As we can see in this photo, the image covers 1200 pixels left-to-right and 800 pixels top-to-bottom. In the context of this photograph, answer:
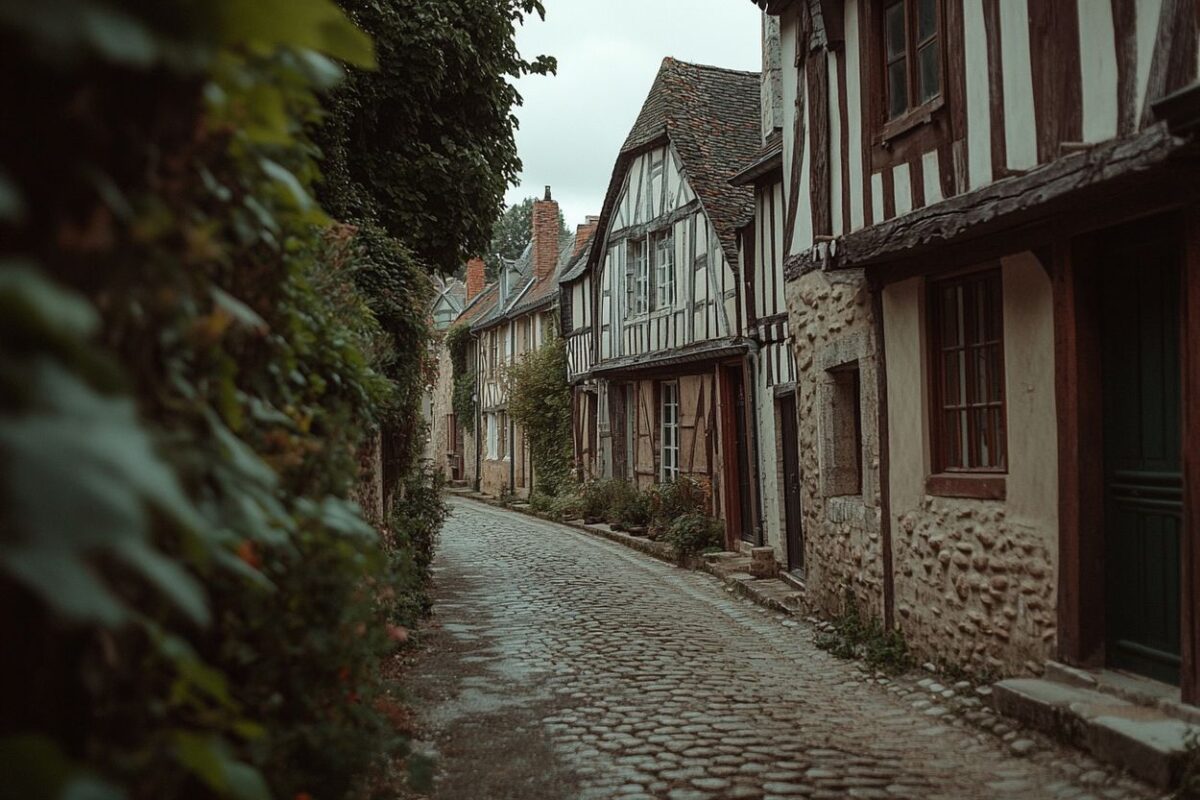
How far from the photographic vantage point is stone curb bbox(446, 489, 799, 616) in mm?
9430

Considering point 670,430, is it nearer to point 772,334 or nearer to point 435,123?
point 772,334

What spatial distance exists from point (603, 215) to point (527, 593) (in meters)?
8.60

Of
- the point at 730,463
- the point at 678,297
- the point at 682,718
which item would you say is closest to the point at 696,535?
the point at 730,463

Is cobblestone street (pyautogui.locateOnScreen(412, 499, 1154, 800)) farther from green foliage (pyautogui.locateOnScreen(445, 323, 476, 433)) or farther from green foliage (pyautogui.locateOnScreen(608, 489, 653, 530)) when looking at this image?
green foliage (pyautogui.locateOnScreen(445, 323, 476, 433))

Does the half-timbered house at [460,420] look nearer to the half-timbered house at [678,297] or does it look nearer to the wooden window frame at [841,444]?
the half-timbered house at [678,297]

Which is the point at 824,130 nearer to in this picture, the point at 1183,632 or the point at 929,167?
the point at 929,167

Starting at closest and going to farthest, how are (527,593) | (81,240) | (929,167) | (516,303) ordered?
(81,240) → (929,167) → (527,593) → (516,303)

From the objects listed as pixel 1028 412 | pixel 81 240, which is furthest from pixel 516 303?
pixel 81 240

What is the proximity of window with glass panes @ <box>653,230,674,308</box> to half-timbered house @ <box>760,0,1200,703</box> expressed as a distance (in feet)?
22.7

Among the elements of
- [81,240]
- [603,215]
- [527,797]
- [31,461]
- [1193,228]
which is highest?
[603,215]

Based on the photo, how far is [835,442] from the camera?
8.25m

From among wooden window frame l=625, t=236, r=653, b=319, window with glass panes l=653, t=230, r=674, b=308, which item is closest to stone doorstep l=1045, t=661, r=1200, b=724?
window with glass panes l=653, t=230, r=674, b=308

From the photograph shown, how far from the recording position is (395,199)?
408 inches

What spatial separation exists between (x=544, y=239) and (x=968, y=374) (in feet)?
66.6
